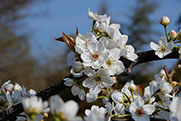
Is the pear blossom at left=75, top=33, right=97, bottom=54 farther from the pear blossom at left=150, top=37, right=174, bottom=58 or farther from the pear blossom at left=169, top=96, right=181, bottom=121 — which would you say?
the pear blossom at left=169, top=96, right=181, bottom=121

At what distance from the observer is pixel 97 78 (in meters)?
0.80

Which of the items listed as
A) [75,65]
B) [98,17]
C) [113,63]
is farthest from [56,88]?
[98,17]

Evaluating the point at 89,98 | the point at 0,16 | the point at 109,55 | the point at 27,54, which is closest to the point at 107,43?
the point at 109,55

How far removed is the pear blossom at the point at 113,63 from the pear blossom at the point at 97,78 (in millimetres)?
19

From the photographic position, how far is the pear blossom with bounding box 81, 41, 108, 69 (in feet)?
2.46

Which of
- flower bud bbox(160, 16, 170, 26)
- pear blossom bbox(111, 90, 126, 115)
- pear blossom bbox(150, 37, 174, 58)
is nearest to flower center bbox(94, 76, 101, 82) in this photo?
pear blossom bbox(111, 90, 126, 115)

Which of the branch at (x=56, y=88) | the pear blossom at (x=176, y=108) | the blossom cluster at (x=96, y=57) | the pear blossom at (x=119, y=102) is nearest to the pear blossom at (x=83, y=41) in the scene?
the blossom cluster at (x=96, y=57)

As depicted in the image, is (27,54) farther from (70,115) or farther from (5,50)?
(70,115)

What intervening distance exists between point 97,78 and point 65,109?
29 centimetres

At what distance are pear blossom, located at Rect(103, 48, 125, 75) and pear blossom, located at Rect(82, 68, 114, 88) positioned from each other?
19 millimetres

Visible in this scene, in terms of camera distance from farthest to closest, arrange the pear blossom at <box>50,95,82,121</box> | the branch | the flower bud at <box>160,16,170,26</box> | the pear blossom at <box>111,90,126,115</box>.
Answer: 1. the flower bud at <box>160,16,170,26</box>
2. the pear blossom at <box>111,90,126,115</box>
3. the branch
4. the pear blossom at <box>50,95,82,121</box>

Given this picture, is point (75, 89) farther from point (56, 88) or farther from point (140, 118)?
point (140, 118)

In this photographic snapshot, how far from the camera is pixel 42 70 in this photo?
43.5ft

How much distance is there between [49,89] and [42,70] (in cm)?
1276
